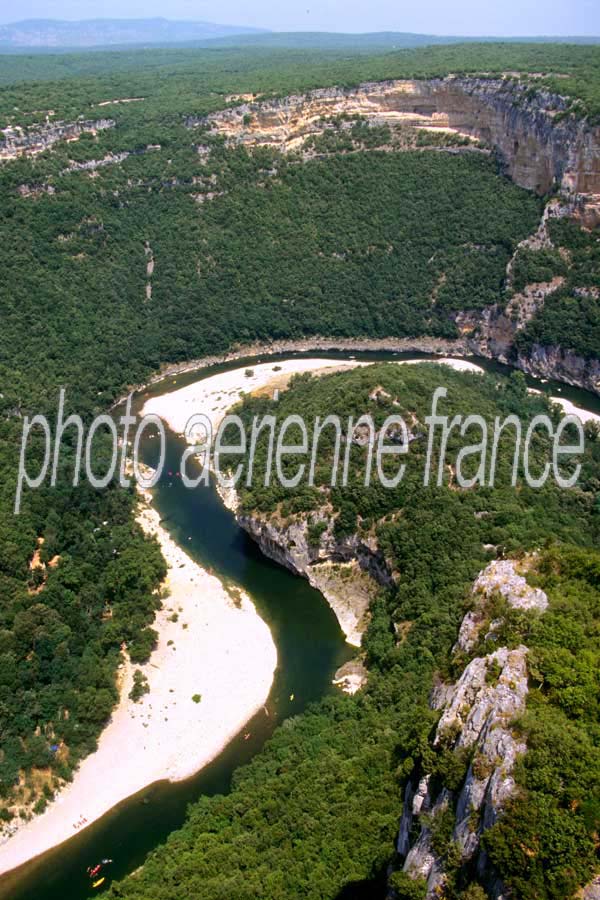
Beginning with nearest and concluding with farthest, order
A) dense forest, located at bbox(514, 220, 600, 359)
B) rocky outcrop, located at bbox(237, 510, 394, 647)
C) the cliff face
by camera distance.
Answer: rocky outcrop, located at bbox(237, 510, 394, 647), dense forest, located at bbox(514, 220, 600, 359), the cliff face

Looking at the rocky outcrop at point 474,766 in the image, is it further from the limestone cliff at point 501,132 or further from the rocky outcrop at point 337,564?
the limestone cliff at point 501,132

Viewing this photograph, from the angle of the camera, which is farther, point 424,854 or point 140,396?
point 140,396

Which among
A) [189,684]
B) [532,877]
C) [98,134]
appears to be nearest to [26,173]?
[98,134]

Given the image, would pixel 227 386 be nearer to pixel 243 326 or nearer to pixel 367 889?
pixel 243 326

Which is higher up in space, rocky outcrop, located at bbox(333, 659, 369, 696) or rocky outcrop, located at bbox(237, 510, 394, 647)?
rocky outcrop, located at bbox(237, 510, 394, 647)

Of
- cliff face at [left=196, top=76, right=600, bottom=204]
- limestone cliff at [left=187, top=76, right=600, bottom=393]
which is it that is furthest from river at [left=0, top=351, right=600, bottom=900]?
cliff face at [left=196, top=76, right=600, bottom=204]

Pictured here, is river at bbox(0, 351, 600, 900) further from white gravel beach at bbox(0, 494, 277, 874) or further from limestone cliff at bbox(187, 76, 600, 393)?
limestone cliff at bbox(187, 76, 600, 393)

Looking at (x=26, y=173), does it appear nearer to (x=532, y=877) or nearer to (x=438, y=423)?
(x=438, y=423)
